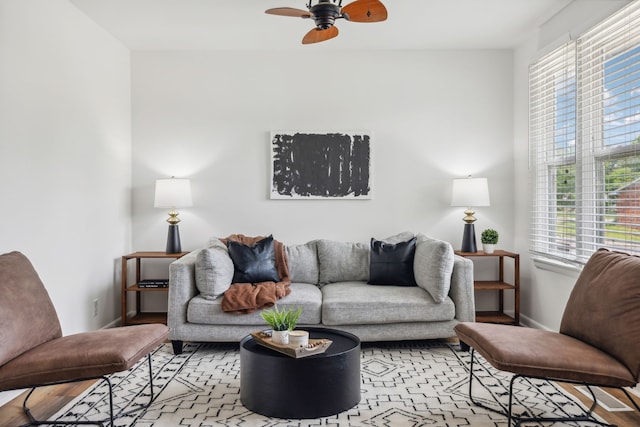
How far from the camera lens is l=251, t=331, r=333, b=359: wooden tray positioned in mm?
2611

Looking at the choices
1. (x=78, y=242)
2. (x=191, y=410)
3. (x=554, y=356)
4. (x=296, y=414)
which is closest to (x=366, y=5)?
(x=554, y=356)

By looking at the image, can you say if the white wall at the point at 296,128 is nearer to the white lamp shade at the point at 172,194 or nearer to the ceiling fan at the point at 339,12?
the white lamp shade at the point at 172,194

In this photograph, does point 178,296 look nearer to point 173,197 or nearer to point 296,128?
point 173,197

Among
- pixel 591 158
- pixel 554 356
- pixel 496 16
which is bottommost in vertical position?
pixel 554 356

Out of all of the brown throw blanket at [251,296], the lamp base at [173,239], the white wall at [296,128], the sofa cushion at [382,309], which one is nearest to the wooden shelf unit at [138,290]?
the lamp base at [173,239]

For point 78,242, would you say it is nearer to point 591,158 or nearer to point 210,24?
point 210,24

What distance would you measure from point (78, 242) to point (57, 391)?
1.20 meters

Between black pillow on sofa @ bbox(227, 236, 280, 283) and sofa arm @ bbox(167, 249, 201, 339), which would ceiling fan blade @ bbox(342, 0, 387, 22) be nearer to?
black pillow on sofa @ bbox(227, 236, 280, 283)

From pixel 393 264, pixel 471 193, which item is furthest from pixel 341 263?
pixel 471 193

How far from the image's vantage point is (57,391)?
2.95 metres

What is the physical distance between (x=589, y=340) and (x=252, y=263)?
2455 mm

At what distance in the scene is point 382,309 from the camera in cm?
365

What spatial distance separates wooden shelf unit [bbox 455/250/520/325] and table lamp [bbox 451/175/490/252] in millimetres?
121

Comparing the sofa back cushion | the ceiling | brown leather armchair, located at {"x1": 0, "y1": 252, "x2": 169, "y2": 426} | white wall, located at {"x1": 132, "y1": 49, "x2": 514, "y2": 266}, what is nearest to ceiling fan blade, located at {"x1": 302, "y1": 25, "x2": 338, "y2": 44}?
the ceiling
